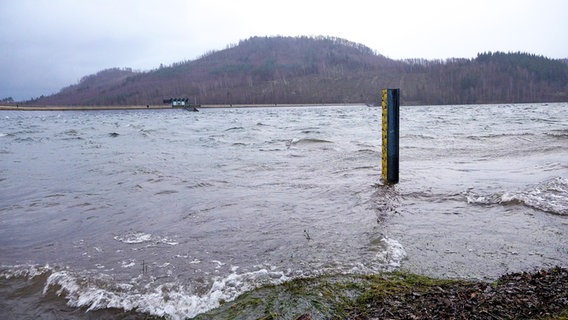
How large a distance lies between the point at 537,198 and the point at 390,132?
2.97 m

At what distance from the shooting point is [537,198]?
6336mm

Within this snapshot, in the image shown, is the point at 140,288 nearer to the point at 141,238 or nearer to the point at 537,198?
the point at 141,238

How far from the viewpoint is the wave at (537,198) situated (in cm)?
586

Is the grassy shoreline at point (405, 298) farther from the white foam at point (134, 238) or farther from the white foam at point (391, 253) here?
the white foam at point (134, 238)

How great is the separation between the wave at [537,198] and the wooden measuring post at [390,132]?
1851 millimetres

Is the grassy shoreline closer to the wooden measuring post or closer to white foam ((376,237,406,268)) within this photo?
white foam ((376,237,406,268))

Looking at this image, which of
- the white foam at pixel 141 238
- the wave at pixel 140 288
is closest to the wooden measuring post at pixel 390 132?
the wave at pixel 140 288

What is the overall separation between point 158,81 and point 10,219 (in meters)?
206

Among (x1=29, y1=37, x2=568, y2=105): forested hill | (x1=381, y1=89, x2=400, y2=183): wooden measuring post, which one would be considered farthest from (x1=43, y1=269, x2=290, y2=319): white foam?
(x1=29, y1=37, x2=568, y2=105): forested hill

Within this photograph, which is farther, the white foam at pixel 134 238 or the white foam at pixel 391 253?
the white foam at pixel 134 238

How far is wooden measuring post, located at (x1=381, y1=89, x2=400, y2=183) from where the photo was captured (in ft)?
26.9

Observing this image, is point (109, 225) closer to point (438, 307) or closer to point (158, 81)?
point (438, 307)

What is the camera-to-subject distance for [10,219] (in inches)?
241

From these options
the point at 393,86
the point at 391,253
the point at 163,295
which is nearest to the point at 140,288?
the point at 163,295
